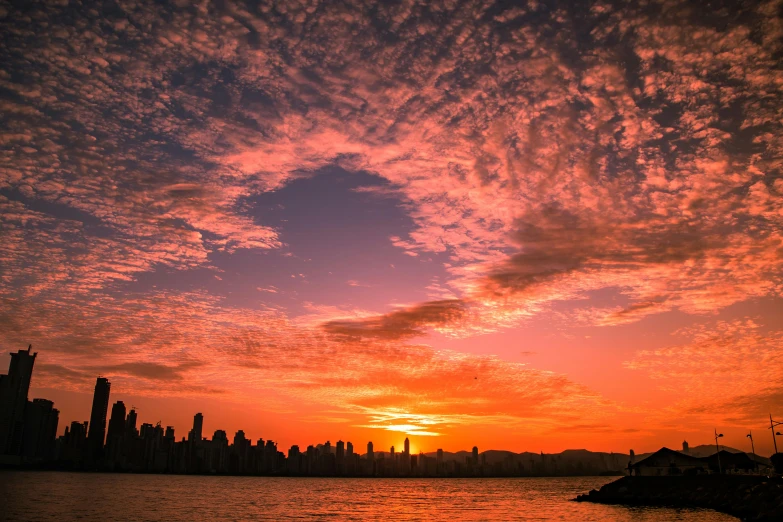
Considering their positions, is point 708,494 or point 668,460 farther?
point 668,460

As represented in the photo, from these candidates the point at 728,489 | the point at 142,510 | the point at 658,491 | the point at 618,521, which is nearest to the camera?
the point at 618,521

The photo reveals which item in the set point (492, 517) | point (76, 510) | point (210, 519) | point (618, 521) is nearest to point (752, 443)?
point (618, 521)

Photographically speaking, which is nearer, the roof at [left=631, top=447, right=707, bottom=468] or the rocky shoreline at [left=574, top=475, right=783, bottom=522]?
the rocky shoreline at [left=574, top=475, right=783, bottom=522]

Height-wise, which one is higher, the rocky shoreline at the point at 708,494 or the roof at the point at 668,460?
the roof at the point at 668,460

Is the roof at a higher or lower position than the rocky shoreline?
higher

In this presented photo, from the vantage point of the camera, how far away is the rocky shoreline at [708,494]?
209ft

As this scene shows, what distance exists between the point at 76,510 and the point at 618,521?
85798 mm

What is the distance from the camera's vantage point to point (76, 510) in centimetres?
8994

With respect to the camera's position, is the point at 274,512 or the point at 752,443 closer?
the point at 274,512

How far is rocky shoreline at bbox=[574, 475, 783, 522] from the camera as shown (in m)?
63.7

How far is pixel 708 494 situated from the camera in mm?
86875

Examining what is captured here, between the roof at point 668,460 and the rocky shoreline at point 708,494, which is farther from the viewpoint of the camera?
the roof at point 668,460

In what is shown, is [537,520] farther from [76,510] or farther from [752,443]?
[76,510]

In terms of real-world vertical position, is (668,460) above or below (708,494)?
above
